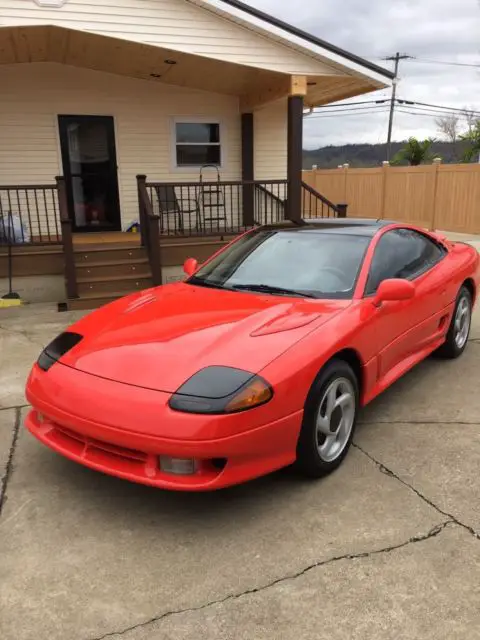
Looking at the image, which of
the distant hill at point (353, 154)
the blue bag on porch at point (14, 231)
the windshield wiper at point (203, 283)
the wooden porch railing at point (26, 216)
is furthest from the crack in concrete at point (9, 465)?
the distant hill at point (353, 154)

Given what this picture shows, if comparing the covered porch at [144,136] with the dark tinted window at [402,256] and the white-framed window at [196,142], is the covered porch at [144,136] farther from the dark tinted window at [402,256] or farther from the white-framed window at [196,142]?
the dark tinted window at [402,256]

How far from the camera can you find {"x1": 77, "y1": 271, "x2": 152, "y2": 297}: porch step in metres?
7.73

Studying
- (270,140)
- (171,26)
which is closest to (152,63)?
(171,26)

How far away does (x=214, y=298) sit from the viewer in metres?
3.64

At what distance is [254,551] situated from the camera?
8.21ft

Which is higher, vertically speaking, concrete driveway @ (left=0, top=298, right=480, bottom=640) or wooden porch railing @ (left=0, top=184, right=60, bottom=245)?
wooden porch railing @ (left=0, top=184, right=60, bottom=245)

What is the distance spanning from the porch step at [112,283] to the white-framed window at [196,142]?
11.6ft

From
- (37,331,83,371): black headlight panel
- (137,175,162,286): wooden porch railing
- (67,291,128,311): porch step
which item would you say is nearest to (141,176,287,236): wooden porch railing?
(137,175,162,286): wooden porch railing

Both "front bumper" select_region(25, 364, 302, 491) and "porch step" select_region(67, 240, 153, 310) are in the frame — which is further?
"porch step" select_region(67, 240, 153, 310)

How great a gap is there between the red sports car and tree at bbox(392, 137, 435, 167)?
68.0 ft

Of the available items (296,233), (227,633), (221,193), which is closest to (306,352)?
(227,633)

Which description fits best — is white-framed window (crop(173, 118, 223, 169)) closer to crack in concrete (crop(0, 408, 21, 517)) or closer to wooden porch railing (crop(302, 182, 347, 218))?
wooden porch railing (crop(302, 182, 347, 218))

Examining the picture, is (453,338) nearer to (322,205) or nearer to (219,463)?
(219,463)

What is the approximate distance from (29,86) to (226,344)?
850cm
